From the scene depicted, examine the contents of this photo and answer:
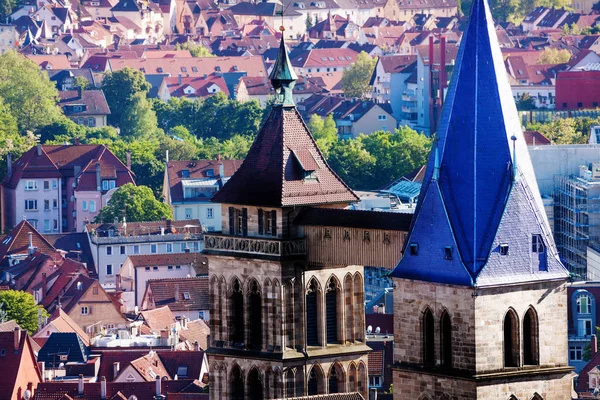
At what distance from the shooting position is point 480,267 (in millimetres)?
72625

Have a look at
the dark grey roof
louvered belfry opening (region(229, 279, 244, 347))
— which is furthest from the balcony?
the dark grey roof

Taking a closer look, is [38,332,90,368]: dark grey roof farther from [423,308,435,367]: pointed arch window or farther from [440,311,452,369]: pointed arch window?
[440,311,452,369]: pointed arch window

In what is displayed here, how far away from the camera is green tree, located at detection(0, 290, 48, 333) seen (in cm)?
15450

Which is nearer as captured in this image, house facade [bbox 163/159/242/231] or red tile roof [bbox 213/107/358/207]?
red tile roof [bbox 213/107/358/207]

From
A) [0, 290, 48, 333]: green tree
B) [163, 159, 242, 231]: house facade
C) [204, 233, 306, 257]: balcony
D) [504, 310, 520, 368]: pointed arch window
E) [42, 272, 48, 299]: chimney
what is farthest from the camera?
[163, 159, 242, 231]: house facade

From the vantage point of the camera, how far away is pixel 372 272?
518 feet

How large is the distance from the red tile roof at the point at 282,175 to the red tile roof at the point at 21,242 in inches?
3582

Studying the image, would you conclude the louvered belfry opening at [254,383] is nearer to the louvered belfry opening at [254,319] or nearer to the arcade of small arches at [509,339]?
the louvered belfry opening at [254,319]

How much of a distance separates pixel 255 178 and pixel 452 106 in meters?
10.5

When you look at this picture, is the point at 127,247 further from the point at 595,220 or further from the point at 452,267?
the point at 452,267

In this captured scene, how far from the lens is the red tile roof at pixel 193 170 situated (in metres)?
195

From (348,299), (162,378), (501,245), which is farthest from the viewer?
(162,378)

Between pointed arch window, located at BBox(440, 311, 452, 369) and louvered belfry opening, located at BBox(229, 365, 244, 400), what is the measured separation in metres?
11.0

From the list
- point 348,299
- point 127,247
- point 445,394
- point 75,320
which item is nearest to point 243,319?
point 348,299
